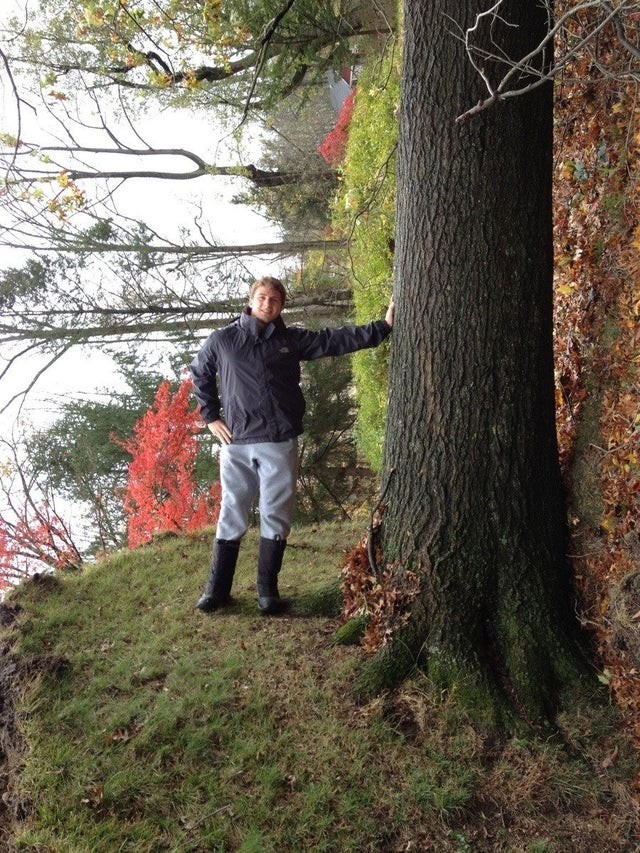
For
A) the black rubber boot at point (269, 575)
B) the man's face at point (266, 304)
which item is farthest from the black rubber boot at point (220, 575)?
the man's face at point (266, 304)

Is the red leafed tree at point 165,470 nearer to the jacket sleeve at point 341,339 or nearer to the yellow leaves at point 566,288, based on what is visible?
the jacket sleeve at point 341,339

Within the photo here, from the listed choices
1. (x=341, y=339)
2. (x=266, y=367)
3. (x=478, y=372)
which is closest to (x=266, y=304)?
(x=266, y=367)

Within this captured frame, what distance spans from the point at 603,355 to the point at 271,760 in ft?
9.48

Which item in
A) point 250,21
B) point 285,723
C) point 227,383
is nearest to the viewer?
point 285,723

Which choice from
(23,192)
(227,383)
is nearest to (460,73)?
(227,383)

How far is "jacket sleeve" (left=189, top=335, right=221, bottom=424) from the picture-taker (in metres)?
4.17

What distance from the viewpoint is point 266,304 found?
3928 mm

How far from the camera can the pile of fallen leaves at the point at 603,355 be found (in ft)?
10.8

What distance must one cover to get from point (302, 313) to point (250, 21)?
4.83 metres

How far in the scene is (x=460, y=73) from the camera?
3.27 m

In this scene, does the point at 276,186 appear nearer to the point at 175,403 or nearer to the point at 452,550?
the point at 175,403

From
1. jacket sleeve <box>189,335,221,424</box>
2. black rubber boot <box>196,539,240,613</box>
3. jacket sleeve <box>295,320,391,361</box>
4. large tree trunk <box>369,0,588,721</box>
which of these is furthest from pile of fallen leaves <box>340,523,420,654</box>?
jacket sleeve <box>189,335,221,424</box>

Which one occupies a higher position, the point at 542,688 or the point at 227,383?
the point at 227,383

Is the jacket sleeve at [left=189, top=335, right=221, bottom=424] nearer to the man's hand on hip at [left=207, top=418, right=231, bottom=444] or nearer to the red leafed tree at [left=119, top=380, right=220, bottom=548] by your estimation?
the man's hand on hip at [left=207, top=418, right=231, bottom=444]
